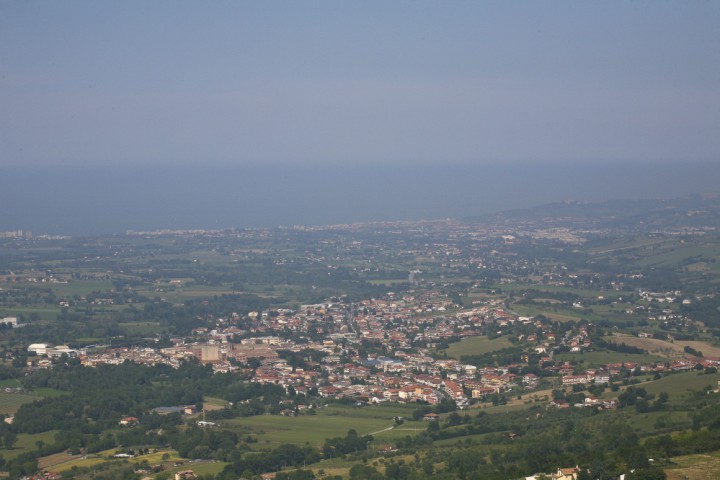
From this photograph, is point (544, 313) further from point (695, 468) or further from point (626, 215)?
point (626, 215)

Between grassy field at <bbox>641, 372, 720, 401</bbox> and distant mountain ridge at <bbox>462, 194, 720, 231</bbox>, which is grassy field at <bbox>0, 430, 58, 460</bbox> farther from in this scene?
distant mountain ridge at <bbox>462, 194, 720, 231</bbox>

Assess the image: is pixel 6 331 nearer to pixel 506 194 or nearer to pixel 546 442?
pixel 546 442

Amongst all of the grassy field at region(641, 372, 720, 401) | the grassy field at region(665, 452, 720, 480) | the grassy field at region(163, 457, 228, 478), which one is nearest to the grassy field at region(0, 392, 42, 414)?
the grassy field at region(163, 457, 228, 478)

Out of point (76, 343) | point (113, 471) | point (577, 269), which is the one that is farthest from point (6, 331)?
point (577, 269)

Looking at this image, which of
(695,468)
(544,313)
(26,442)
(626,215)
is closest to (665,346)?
(544,313)

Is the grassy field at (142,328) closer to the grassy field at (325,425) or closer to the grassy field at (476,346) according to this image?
the grassy field at (476,346)

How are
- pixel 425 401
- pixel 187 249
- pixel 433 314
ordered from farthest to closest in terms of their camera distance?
pixel 187 249, pixel 433 314, pixel 425 401
